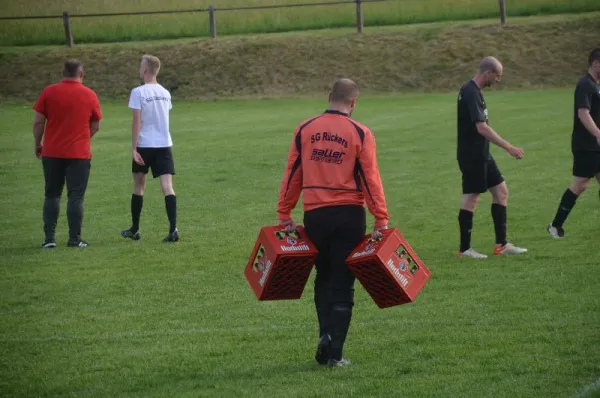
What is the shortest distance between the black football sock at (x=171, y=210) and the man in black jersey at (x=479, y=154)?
3486 mm

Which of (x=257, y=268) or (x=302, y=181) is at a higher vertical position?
(x=302, y=181)

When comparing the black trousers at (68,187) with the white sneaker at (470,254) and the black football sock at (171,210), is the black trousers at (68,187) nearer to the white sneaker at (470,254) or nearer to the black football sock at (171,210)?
the black football sock at (171,210)

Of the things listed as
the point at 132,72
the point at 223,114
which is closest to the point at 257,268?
the point at 223,114

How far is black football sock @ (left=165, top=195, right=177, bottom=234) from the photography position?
559 inches

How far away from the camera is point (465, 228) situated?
42.3 feet

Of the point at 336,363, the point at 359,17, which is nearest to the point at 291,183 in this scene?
the point at 336,363

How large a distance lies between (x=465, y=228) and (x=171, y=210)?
360 centimetres

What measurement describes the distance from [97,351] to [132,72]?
31.4 metres

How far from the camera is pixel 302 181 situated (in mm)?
8523

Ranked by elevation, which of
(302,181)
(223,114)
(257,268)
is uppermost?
(302,181)

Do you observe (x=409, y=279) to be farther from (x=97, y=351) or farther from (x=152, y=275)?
(x=152, y=275)

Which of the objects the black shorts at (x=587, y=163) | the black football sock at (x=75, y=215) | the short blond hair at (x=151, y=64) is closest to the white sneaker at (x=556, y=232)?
the black shorts at (x=587, y=163)

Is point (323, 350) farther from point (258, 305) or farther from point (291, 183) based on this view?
point (258, 305)

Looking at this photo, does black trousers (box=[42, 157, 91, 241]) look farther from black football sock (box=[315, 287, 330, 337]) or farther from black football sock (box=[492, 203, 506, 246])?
black football sock (box=[315, 287, 330, 337])
